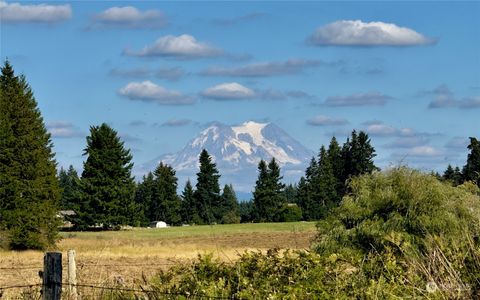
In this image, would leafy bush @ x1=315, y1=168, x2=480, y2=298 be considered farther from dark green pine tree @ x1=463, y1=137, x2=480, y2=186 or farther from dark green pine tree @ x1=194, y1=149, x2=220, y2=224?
dark green pine tree @ x1=194, y1=149, x2=220, y2=224

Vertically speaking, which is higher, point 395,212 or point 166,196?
point 166,196

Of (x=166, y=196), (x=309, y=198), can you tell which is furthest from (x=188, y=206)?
(x=309, y=198)

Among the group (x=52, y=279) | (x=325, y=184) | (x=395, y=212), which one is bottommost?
(x=52, y=279)

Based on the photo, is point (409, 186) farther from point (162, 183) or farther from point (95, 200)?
point (162, 183)

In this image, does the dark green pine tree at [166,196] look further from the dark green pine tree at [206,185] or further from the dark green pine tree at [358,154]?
the dark green pine tree at [358,154]

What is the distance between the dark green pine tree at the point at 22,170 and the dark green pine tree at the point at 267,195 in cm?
6381

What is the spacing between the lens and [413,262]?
9.70 meters

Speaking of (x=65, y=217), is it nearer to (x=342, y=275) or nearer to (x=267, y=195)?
(x=267, y=195)

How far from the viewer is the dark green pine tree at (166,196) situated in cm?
12038

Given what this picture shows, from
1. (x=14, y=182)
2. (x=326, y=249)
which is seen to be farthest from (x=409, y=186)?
(x=14, y=182)

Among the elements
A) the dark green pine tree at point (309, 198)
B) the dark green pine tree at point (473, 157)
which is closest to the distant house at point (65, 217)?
the dark green pine tree at point (309, 198)

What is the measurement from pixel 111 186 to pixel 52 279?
3279 inches

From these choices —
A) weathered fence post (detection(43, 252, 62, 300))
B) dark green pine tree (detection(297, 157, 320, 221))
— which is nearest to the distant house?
dark green pine tree (detection(297, 157, 320, 221))

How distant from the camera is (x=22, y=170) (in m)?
53.5
